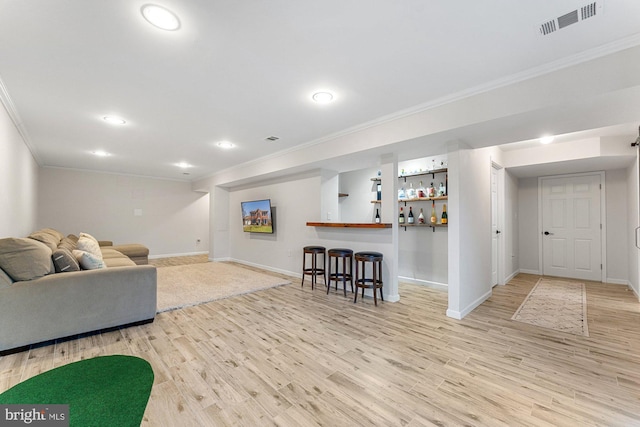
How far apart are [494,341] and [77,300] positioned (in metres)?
4.16

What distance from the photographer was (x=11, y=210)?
357 cm

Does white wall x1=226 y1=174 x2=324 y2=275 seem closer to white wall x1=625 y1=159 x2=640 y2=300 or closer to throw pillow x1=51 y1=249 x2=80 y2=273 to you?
throw pillow x1=51 y1=249 x2=80 y2=273

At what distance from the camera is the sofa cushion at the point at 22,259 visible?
2352 millimetres

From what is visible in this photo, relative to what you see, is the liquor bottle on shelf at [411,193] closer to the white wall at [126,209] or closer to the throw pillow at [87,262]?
the throw pillow at [87,262]

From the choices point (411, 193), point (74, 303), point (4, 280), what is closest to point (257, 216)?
point (411, 193)

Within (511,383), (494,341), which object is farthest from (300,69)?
(494,341)

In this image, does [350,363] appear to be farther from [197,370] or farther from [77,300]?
[77,300]

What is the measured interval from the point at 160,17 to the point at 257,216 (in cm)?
485

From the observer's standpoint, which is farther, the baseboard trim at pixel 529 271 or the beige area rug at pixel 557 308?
the baseboard trim at pixel 529 271

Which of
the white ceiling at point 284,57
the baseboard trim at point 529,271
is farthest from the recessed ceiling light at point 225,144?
the baseboard trim at point 529,271

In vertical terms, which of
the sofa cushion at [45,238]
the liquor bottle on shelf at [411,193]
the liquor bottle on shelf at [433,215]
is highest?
the liquor bottle on shelf at [411,193]

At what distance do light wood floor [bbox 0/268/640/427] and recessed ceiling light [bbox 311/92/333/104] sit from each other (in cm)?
253

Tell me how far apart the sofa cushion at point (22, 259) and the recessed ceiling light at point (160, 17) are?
2337mm

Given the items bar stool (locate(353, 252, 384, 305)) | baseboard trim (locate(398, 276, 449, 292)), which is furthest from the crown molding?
baseboard trim (locate(398, 276, 449, 292))
